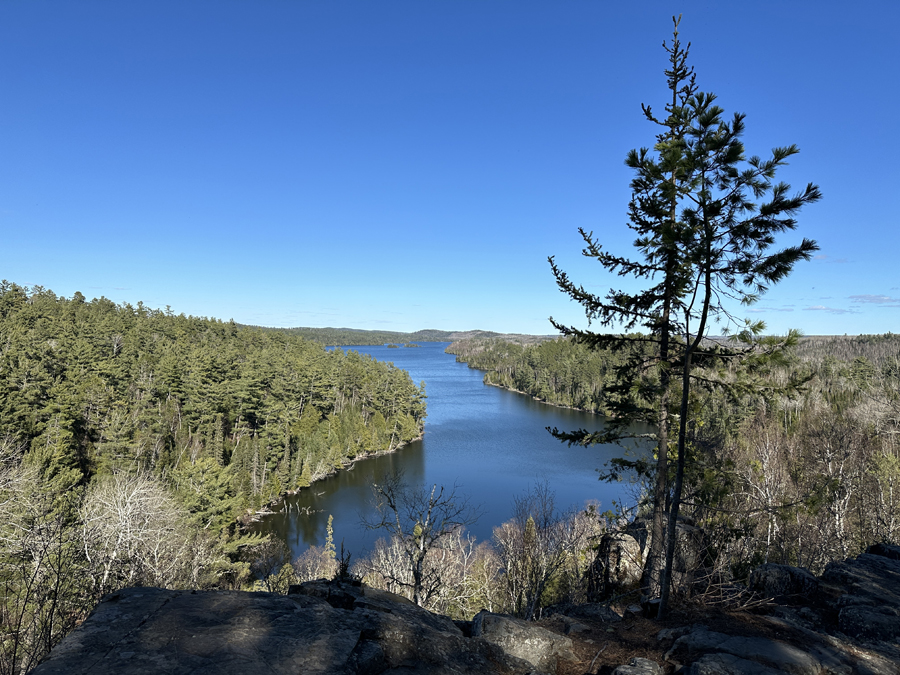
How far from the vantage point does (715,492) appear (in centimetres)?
876

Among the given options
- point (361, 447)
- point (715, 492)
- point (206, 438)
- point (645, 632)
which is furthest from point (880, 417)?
point (206, 438)

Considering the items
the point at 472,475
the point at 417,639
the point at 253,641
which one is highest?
the point at 253,641

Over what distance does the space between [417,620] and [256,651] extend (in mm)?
2023

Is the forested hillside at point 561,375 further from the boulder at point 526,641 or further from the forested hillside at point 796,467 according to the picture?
the boulder at point 526,641

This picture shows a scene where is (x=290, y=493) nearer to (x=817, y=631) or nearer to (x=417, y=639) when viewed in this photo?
(x=417, y=639)

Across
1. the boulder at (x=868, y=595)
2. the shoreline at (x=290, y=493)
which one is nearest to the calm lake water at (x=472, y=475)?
the shoreline at (x=290, y=493)

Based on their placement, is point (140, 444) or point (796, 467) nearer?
point (796, 467)

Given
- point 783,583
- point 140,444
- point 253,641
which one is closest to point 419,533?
point 783,583

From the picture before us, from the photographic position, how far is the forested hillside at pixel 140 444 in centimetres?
1076

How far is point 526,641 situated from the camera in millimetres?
5129

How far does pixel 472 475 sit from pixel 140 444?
81.2ft

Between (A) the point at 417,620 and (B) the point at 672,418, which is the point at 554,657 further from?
(B) the point at 672,418

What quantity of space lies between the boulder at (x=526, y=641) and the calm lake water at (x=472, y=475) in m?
15.9

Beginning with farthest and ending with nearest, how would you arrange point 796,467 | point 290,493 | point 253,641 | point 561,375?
point 561,375, point 290,493, point 796,467, point 253,641
